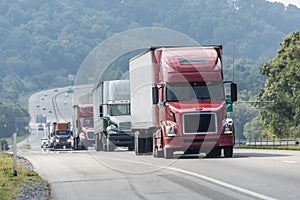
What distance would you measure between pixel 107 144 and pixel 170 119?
1998 centimetres

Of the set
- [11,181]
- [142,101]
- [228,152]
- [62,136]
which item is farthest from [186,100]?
[62,136]

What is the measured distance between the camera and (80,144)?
67375 millimetres

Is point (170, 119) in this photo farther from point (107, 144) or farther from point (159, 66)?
point (107, 144)

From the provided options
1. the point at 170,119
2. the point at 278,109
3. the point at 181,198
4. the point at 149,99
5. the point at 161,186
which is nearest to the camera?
the point at 181,198

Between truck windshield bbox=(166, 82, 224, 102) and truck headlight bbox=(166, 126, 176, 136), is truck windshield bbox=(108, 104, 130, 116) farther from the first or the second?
truck headlight bbox=(166, 126, 176, 136)

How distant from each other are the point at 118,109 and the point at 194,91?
16.3 m

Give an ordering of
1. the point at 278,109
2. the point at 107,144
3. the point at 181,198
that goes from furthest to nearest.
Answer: the point at 278,109
the point at 107,144
the point at 181,198

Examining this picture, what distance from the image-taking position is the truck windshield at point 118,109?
4666cm

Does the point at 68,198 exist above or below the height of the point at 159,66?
below

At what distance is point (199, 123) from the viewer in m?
30.3

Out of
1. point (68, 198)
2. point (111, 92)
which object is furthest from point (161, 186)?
point (111, 92)

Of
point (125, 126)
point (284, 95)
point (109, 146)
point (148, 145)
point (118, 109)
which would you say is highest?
point (284, 95)

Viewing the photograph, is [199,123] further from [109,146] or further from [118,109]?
[109,146]

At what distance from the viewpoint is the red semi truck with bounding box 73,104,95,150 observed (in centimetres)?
6326
